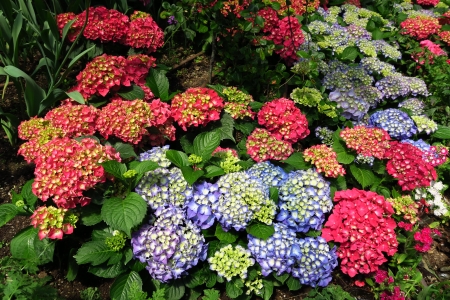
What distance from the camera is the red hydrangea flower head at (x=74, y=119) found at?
2.47 meters

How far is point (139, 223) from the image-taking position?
2.06 m

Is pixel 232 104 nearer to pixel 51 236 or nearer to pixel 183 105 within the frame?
pixel 183 105

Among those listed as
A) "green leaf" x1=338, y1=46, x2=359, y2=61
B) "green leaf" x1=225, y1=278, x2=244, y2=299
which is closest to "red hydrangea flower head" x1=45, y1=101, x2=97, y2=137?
"green leaf" x1=225, y1=278, x2=244, y2=299

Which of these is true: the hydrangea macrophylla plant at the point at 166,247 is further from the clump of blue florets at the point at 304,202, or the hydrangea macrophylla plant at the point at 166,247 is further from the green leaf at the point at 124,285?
the clump of blue florets at the point at 304,202

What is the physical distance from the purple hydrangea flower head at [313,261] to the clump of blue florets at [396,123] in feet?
4.08

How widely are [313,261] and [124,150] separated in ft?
4.48

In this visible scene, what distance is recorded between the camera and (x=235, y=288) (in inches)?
88.0

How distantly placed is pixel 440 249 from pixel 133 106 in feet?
8.25

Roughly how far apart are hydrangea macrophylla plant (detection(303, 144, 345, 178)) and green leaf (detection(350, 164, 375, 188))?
0.18m

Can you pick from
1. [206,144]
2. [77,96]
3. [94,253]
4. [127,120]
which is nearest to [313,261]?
[206,144]

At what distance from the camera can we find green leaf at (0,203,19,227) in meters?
2.16

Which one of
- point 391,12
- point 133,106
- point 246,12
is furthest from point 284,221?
point 391,12

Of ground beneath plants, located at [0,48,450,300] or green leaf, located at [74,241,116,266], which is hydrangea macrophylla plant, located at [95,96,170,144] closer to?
green leaf, located at [74,241,116,266]

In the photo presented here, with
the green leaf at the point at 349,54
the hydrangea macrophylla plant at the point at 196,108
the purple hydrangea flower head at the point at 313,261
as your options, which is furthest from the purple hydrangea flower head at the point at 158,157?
the green leaf at the point at 349,54
